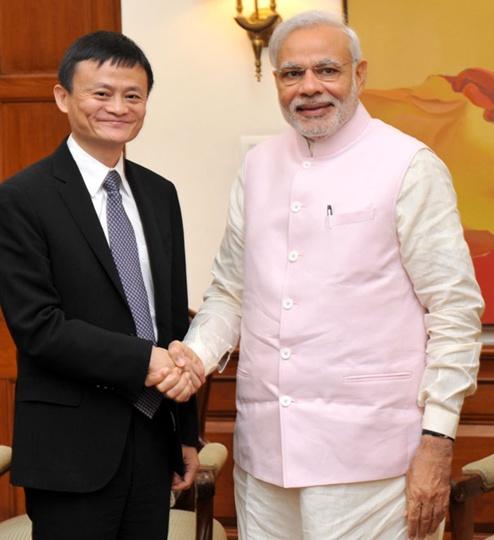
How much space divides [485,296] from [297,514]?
1.63m

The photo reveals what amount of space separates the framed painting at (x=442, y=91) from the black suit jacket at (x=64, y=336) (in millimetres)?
1815

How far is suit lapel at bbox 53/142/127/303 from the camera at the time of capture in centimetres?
225

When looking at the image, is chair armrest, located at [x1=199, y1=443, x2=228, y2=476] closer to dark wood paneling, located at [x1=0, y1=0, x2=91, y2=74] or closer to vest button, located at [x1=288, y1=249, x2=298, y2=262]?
vest button, located at [x1=288, y1=249, x2=298, y2=262]

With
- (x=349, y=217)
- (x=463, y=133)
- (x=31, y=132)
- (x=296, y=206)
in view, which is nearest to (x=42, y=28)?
(x=31, y=132)

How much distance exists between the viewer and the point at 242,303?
257cm

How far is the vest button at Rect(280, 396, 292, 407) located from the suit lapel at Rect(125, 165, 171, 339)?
→ 12.4 inches

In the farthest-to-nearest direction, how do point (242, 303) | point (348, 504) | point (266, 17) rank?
point (266, 17)
point (242, 303)
point (348, 504)

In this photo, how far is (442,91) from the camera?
3.81 m

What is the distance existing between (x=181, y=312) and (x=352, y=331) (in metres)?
0.43

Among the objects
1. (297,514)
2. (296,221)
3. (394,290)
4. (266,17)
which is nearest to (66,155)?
(296,221)

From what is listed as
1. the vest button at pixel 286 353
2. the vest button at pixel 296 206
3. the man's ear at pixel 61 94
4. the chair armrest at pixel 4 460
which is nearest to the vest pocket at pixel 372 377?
the vest button at pixel 286 353

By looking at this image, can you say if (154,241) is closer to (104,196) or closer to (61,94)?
(104,196)

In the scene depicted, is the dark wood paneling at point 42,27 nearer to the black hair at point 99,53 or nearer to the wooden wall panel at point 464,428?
the wooden wall panel at point 464,428

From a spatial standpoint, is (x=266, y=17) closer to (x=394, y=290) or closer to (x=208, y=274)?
(x=208, y=274)
